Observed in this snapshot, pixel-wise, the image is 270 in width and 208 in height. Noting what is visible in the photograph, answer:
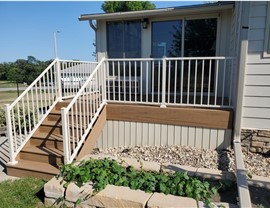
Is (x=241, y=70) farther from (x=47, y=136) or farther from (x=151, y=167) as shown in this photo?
(x=47, y=136)

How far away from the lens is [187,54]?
5750 mm

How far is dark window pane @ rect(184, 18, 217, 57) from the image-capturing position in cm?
545

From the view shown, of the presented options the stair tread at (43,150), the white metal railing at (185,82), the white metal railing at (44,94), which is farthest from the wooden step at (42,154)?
the white metal railing at (185,82)

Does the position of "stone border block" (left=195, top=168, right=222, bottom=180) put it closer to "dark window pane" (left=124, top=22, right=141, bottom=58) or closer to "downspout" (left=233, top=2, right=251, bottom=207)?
"downspout" (left=233, top=2, right=251, bottom=207)

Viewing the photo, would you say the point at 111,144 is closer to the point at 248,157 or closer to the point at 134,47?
the point at 248,157

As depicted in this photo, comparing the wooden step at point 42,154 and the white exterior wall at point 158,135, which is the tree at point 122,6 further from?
the wooden step at point 42,154

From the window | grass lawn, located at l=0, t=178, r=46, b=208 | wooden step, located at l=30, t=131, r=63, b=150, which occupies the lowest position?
grass lawn, located at l=0, t=178, r=46, b=208

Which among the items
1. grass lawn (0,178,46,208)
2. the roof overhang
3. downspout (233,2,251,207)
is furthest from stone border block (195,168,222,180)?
the roof overhang

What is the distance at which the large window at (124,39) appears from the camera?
604 centimetres

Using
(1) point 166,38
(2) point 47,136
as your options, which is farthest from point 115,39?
(2) point 47,136

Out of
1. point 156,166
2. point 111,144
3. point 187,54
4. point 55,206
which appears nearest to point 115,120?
point 111,144

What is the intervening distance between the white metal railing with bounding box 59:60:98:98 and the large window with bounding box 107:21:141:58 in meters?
1.04

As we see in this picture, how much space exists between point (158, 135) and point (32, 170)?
2137mm

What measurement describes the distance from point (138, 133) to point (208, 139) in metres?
1.25
